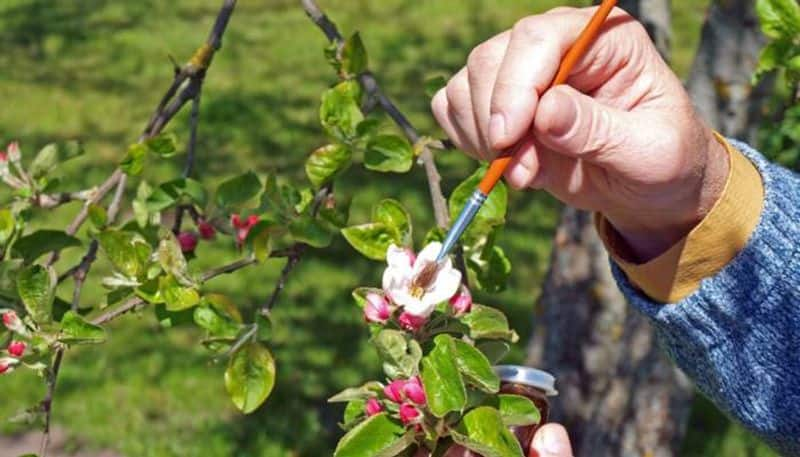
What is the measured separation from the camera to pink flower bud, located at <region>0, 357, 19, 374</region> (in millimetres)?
1556

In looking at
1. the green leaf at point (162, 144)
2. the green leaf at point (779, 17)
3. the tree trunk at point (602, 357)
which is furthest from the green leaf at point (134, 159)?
the tree trunk at point (602, 357)

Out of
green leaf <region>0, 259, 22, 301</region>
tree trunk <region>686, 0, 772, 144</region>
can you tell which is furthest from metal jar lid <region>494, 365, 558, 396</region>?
tree trunk <region>686, 0, 772, 144</region>

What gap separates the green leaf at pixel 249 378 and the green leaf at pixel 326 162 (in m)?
0.27

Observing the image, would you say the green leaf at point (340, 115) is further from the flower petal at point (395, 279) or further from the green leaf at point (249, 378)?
the flower petal at point (395, 279)

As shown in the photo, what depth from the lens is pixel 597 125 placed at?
1.37 m

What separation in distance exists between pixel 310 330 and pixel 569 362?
4.86ft

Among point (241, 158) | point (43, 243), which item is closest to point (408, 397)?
point (43, 243)

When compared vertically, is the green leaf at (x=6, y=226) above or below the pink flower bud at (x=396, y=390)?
below

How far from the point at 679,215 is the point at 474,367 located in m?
0.43

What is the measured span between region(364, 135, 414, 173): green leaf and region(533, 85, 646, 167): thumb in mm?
405

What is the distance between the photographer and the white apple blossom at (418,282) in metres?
1.26

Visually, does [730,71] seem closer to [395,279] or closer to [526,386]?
[526,386]

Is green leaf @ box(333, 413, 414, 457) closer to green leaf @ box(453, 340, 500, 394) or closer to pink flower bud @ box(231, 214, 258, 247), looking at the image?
green leaf @ box(453, 340, 500, 394)

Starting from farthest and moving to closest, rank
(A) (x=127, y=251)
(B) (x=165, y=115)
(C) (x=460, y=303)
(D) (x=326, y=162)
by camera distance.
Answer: (B) (x=165, y=115)
(D) (x=326, y=162)
(A) (x=127, y=251)
(C) (x=460, y=303)
